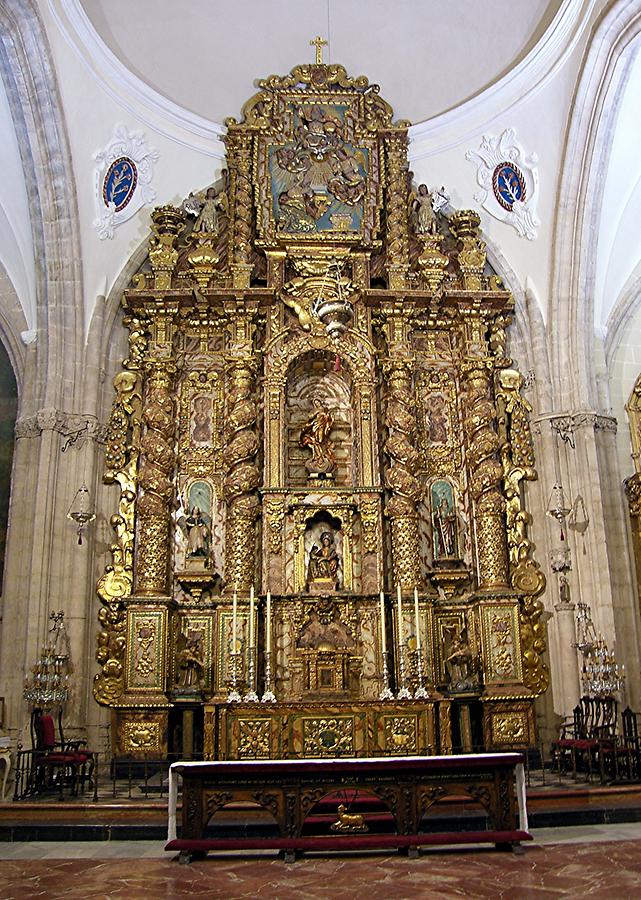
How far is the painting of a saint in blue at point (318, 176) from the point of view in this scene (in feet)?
50.8

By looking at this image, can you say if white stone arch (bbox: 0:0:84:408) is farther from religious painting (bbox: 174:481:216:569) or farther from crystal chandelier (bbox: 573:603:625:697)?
crystal chandelier (bbox: 573:603:625:697)

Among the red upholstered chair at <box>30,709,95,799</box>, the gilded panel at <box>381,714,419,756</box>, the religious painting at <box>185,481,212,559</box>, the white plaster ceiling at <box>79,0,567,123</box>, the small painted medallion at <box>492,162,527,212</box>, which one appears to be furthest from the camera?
the small painted medallion at <box>492,162,527,212</box>

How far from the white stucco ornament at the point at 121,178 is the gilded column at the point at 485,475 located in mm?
6202

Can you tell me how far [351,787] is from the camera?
7797 millimetres

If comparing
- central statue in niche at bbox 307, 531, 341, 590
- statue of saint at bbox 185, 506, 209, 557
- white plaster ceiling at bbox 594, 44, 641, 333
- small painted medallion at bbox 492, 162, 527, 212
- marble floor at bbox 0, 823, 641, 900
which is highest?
small painted medallion at bbox 492, 162, 527, 212

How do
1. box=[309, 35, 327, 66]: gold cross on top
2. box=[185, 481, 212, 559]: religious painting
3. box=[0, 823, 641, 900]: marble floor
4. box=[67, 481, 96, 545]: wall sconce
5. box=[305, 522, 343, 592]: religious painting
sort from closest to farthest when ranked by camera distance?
1. box=[0, 823, 641, 900]: marble floor
2. box=[67, 481, 96, 545]: wall sconce
3. box=[305, 522, 343, 592]: religious painting
4. box=[185, 481, 212, 559]: religious painting
5. box=[309, 35, 327, 66]: gold cross on top

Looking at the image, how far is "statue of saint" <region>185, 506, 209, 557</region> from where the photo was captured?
1376 centimetres

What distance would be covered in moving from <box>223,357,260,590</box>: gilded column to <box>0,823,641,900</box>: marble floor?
5.68m

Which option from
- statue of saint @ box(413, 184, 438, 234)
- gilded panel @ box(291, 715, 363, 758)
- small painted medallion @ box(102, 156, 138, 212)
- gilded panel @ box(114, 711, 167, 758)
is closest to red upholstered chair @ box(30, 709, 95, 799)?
gilded panel @ box(114, 711, 167, 758)

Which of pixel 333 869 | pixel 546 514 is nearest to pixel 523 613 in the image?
pixel 546 514

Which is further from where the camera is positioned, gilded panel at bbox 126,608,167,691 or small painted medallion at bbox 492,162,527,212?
small painted medallion at bbox 492,162,527,212

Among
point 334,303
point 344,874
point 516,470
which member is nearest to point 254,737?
point 344,874

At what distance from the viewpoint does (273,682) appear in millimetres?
13250

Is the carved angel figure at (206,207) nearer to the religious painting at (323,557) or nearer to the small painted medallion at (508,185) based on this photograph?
the small painted medallion at (508,185)
